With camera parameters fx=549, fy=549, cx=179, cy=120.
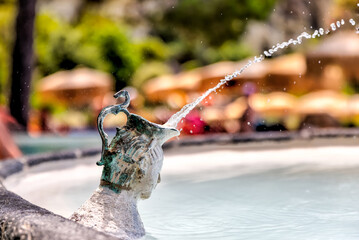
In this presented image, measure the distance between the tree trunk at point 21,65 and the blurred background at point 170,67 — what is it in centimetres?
2

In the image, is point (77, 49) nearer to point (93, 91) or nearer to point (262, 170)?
point (93, 91)

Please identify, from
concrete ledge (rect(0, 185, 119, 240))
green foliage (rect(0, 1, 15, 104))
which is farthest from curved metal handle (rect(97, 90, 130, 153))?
green foliage (rect(0, 1, 15, 104))

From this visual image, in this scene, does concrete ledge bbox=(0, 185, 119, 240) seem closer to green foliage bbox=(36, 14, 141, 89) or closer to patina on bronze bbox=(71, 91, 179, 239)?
patina on bronze bbox=(71, 91, 179, 239)

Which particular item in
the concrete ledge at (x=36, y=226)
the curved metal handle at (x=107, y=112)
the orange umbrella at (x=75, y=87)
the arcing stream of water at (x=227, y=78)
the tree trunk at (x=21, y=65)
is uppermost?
the orange umbrella at (x=75, y=87)

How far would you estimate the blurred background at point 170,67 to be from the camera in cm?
1042

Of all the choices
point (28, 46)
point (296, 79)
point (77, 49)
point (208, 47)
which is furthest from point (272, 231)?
point (208, 47)

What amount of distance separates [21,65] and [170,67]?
17.9 metres

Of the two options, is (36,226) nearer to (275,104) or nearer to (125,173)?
(125,173)

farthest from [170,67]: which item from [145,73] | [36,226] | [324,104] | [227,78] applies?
[36,226]

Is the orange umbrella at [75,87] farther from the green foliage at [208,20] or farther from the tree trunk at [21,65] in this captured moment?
the green foliage at [208,20]

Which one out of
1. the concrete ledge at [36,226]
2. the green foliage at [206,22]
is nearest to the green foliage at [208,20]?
the green foliage at [206,22]

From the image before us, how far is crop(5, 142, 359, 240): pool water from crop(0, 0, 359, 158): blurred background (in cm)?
140

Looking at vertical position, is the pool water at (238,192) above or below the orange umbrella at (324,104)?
below

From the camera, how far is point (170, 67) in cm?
2823
